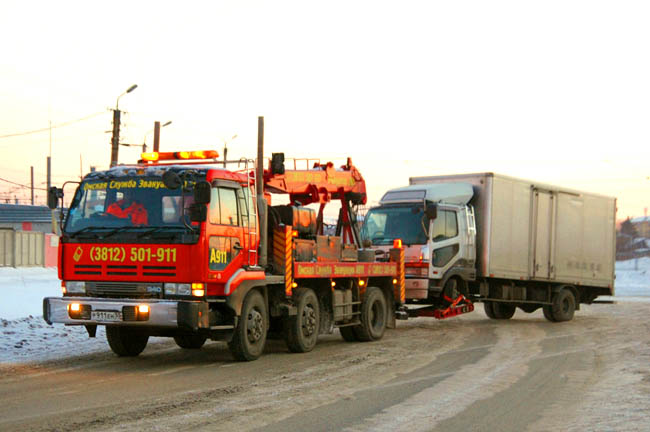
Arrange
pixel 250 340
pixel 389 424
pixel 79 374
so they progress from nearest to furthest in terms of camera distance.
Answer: pixel 389 424 < pixel 79 374 < pixel 250 340

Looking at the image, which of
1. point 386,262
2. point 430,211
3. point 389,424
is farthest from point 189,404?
point 430,211

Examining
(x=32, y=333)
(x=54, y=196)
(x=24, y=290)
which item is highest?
(x=54, y=196)

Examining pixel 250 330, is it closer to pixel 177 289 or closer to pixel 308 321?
pixel 177 289

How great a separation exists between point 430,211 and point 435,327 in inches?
126

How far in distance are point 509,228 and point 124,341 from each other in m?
10.9

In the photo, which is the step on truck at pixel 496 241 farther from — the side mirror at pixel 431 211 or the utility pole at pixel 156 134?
the utility pole at pixel 156 134

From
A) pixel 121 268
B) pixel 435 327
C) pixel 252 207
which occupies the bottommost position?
A: pixel 435 327

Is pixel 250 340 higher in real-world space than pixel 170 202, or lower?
lower

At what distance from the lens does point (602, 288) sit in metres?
25.2

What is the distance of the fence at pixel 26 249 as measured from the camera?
136 ft

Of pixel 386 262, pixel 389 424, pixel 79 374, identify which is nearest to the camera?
pixel 389 424

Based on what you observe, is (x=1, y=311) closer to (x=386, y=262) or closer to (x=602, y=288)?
(x=386, y=262)

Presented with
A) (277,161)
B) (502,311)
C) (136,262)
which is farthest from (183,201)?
(502,311)

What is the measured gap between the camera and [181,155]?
12.8 meters
